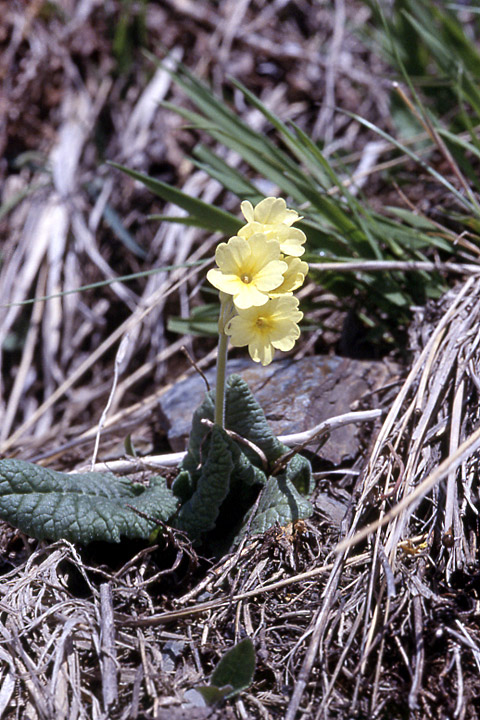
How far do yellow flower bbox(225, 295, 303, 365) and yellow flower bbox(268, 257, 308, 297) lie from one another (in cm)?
5

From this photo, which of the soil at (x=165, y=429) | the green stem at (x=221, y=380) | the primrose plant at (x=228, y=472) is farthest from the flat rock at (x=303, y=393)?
the green stem at (x=221, y=380)

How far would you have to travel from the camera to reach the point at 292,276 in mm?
1518

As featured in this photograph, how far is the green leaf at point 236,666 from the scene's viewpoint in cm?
128

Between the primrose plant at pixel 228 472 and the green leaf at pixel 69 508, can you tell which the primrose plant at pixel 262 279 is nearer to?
the primrose plant at pixel 228 472

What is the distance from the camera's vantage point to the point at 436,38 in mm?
2998

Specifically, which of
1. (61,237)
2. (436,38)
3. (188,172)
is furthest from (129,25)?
(436,38)

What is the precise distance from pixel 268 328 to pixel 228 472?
1.28ft

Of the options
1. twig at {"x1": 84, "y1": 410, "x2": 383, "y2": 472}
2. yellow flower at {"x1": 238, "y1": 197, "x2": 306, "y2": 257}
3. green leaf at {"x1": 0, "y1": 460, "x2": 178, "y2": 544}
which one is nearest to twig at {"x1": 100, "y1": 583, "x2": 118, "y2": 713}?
green leaf at {"x1": 0, "y1": 460, "x2": 178, "y2": 544}

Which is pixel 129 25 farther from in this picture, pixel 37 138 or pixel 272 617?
pixel 272 617

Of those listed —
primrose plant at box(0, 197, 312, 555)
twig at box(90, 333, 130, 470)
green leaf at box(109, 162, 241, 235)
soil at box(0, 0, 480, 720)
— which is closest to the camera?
soil at box(0, 0, 480, 720)

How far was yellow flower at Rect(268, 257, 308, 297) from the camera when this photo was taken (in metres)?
1.51

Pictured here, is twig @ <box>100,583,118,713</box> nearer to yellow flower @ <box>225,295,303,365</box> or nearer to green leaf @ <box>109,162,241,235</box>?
yellow flower @ <box>225,295,303,365</box>

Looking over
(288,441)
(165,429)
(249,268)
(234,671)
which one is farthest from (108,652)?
(165,429)

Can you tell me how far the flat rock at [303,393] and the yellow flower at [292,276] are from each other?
62 centimetres
